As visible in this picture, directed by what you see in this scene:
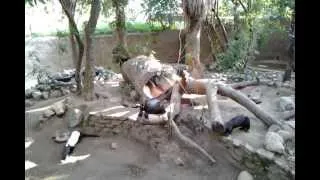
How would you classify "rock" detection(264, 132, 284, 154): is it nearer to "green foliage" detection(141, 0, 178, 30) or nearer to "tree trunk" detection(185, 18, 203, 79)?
"tree trunk" detection(185, 18, 203, 79)

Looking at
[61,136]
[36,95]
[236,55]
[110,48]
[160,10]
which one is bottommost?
[61,136]

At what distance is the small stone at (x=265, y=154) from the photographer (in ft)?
11.7

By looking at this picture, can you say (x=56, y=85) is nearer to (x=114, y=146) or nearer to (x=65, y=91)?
(x=65, y=91)

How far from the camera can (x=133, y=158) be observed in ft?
15.4

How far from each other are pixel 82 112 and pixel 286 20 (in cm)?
440

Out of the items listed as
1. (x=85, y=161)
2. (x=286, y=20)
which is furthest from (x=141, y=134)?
(x=286, y=20)

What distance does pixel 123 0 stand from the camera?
6715mm

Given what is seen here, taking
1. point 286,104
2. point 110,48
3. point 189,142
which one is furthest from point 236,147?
point 110,48

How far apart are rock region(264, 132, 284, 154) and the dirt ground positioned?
0.59 feet

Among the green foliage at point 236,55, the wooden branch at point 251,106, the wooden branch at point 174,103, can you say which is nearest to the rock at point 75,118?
the wooden branch at point 174,103

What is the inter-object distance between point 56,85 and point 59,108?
1.53 meters

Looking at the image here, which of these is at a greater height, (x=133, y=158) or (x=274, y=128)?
(x=274, y=128)

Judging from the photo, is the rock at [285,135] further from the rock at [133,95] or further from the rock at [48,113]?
the rock at [48,113]

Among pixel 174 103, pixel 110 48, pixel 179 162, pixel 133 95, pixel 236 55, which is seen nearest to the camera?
pixel 179 162
